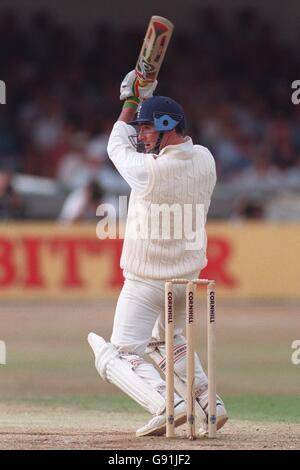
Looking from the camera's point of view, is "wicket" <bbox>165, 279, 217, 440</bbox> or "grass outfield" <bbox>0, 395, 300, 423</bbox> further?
"grass outfield" <bbox>0, 395, 300, 423</bbox>

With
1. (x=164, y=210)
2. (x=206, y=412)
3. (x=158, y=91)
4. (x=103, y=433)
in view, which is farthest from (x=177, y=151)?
(x=158, y=91)

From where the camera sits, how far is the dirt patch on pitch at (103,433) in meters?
5.73

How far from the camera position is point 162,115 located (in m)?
6.00

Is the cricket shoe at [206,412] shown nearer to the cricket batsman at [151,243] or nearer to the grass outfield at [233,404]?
the cricket batsman at [151,243]

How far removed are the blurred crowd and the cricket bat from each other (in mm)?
9612

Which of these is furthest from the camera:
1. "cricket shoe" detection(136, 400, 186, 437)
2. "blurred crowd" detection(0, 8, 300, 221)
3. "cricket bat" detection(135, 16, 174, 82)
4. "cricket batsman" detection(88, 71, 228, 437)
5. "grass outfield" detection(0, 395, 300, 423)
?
"blurred crowd" detection(0, 8, 300, 221)

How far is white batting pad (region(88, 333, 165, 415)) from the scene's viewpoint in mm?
5910

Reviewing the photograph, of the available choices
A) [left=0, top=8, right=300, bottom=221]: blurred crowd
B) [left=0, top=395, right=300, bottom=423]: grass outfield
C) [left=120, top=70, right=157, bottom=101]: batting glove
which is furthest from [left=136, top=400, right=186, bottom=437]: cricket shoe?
[left=0, top=8, right=300, bottom=221]: blurred crowd

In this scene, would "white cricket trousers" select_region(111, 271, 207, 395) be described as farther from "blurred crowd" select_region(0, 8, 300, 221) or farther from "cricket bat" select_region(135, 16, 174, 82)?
"blurred crowd" select_region(0, 8, 300, 221)

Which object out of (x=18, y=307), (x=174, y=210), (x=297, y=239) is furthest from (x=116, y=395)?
(x=297, y=239)

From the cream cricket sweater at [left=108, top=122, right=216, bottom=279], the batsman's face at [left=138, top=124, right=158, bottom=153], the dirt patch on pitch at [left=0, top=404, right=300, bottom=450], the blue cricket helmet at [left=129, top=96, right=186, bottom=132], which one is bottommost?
the dirt patch on pitch at [left=0, top=404, right=300, bottom=450]

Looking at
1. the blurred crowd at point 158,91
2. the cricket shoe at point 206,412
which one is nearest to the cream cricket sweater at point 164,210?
the cricket shoe at point 206,412

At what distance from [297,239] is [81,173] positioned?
3453 millimetres

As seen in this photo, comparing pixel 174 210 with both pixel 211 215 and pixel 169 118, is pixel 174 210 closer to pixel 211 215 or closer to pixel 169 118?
pixel 169 118
